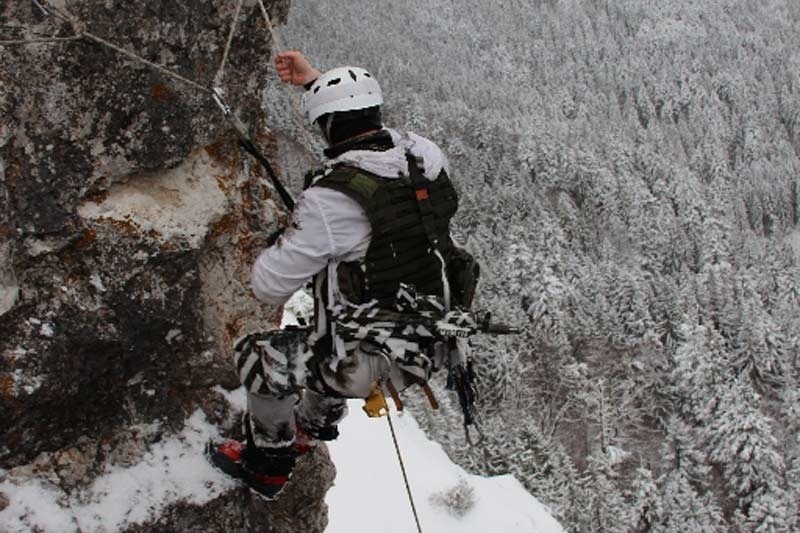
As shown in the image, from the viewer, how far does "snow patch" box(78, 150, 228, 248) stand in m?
5.08

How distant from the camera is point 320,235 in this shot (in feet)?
13.8

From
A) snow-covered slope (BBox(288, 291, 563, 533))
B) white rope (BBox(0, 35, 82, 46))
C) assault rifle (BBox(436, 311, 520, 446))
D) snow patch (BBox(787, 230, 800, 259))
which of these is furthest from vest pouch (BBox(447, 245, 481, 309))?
snow patch (BBox(787, 230, 800, 259))

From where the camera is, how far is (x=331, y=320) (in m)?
4.58

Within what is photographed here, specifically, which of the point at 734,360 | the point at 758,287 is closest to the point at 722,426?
the point at 734,360

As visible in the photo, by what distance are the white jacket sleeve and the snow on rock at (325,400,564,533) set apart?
8.59 meters

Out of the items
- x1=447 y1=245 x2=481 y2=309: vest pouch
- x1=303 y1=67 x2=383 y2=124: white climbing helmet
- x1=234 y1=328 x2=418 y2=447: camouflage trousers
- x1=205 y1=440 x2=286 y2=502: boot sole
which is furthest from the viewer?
x1=205 y1=440 x2=286 y2=502: boot sole

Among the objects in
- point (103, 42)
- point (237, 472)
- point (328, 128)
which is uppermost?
point (103, 42)

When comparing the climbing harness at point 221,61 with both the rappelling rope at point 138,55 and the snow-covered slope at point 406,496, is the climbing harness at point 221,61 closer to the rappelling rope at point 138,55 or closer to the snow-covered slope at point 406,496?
the rappelling rope at point 138,55

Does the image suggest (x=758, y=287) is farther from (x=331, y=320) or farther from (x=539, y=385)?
(x=331, y=320)

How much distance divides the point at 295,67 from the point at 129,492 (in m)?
2.93

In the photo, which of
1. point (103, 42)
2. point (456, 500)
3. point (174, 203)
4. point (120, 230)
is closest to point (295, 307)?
point (456, 500)

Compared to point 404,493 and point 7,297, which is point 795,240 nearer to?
point 404,493

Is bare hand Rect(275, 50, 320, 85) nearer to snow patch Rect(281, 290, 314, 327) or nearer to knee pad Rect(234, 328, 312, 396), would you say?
knee pad Rect(234, 328, 312, 396)

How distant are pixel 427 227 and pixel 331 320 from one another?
2.48 ft
